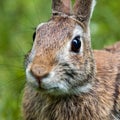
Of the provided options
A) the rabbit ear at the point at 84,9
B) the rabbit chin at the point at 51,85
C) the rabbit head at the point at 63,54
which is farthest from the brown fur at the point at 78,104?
the rabbit ear at the point at 84,9

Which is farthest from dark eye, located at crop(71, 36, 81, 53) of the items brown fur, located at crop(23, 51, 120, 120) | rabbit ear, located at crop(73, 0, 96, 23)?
brown fur, located at crop(23, 51, 120, 120)

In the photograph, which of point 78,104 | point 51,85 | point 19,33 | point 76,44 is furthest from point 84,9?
point 19,33

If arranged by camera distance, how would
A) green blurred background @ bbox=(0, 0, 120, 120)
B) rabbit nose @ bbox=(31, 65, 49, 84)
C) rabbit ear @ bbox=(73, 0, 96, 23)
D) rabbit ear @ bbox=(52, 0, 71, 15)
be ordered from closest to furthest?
1. rabbit nose @ bbox=(31, 65, 49, 84)
2. rabbit ear @ bbox=(73, 0, 96, 23)
3. rabbit ear @ bbox=(52, 0, 71, 15)
4. green blurred background @ bbox=(0, 0, 120, 120)

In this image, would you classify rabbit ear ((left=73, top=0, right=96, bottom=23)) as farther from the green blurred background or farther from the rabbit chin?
the green blurred background

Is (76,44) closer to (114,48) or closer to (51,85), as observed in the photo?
(51,85)

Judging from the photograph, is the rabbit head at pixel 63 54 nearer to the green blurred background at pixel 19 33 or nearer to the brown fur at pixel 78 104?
the brown fur at pixel 78 104

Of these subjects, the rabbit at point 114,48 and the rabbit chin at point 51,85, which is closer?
the rabbit chin at point 51,85
